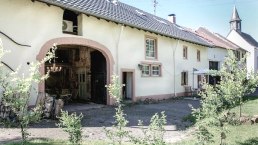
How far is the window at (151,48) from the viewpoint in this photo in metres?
19.9

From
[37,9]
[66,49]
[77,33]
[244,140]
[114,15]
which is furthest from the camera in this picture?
[66,49]

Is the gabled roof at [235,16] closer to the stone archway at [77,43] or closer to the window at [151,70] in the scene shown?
the window at [151,70]

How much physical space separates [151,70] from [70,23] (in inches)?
275

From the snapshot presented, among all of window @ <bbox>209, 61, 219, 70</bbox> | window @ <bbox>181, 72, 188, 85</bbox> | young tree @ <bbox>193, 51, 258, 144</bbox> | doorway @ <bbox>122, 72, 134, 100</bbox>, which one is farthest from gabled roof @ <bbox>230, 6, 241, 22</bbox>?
young tree @ <bbox>193, 51, 258, 144</bbox>

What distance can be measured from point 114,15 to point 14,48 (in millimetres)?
6315

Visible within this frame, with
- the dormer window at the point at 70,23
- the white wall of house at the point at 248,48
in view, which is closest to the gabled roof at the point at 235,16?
the white wall of house at the point at 248,48

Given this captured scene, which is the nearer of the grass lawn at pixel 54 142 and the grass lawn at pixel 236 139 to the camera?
the grass lawn at pixel 54 142

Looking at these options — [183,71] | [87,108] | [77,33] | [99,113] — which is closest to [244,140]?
[99,113]

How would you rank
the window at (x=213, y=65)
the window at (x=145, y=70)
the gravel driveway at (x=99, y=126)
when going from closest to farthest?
the gravel driveway at (x=99, y=126), the window at (x=145, y=70), the window at (x=213, y=65)

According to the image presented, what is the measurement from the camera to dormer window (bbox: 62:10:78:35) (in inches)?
583

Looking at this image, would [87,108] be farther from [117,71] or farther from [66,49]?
[66,49]

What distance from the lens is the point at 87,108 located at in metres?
15.0

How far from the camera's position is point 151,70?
20.0 m

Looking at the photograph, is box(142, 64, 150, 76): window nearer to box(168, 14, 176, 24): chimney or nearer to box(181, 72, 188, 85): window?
box(181, 72, 188, 85): window
